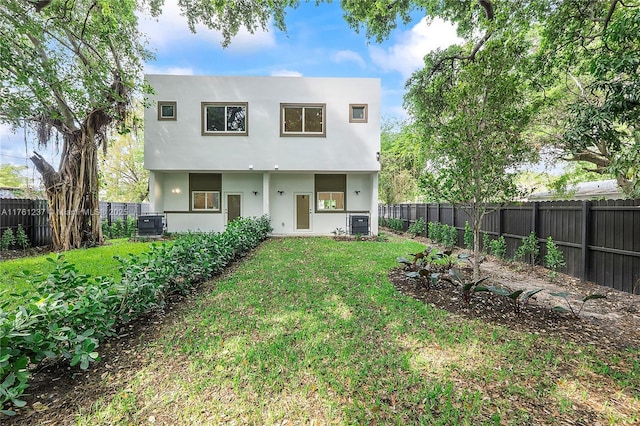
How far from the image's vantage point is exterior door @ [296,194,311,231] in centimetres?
1302

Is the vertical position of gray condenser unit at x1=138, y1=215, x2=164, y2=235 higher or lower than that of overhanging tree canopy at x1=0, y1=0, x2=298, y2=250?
lower

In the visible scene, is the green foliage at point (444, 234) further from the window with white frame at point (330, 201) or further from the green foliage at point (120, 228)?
the green foliage at point (120, 228)

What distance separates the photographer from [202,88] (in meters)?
12.0

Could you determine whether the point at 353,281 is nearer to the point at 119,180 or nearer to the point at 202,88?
the point at 202,88

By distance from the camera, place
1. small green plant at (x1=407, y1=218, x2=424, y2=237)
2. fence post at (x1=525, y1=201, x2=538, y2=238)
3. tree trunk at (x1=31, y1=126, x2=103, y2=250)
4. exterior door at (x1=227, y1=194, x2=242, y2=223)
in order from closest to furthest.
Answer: fence post at (x1=525, y1=201, x2=538, y2=238) → tree trunk at (x1=31, y1=126, x2=103, y2=250) → exterior door at (x1=227, y1=194, x2=242, y2=223) → small green plant at (x1=407, y1=218, x2=424, y2=237)

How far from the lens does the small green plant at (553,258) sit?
6047mm

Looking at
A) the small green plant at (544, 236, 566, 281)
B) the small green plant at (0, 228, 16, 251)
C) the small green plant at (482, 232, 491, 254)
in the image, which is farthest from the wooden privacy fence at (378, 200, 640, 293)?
Result: the small green plant at (0, 228, 16, 251)

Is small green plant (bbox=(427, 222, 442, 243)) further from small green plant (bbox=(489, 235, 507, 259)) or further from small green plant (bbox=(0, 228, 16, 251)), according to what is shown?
small green plant (bbox=(0, 228, 16, 251))

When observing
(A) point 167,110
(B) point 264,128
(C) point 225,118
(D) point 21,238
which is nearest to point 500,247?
(B) point 264,128

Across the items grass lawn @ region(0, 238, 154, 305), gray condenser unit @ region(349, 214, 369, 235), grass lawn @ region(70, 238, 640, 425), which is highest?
gray condenser unit @ region(349, 214, 369, 235)

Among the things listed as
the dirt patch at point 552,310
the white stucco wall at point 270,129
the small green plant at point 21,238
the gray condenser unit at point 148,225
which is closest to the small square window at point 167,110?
the white stucco wall at point 270,129

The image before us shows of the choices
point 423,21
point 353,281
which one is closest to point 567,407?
point 353,281

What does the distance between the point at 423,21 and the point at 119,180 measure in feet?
80.5

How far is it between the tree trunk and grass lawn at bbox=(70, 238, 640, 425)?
828cm
